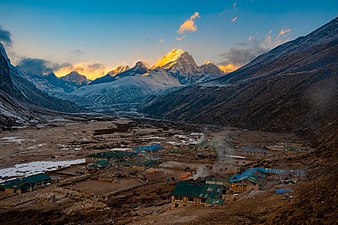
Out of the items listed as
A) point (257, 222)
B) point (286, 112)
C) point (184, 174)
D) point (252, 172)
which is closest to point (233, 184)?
point (252, 172)

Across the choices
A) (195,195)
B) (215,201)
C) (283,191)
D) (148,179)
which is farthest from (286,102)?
(215,201)

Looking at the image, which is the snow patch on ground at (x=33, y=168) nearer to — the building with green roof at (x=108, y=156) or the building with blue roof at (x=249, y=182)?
the building with green roof at (x=108, y=156)

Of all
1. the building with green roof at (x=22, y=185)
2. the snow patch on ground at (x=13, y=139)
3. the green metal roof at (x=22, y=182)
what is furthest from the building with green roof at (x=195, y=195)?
the snow patch on ground at (x=13, y=139)

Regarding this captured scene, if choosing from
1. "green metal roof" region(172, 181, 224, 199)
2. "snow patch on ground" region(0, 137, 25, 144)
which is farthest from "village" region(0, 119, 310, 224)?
"snow patch on ground" region(0, 137, 25, 144)

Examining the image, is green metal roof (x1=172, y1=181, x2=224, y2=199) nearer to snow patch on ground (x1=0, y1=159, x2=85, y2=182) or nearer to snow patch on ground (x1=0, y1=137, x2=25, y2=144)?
snow patch on ground (x1=0, y1=159, x2=85, y2=182)

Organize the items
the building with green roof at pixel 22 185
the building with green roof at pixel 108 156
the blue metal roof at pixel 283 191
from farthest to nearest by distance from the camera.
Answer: the building with green roof at pixel 108 156 < the building with green roof at pixel 22 185 < the blue metal roof at pixel 283 191

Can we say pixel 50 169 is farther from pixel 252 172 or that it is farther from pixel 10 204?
pixel 252 172

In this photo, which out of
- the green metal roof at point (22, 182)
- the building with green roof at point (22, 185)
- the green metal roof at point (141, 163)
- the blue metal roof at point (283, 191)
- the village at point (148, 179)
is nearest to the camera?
the blue metal roof at point (283, 191)

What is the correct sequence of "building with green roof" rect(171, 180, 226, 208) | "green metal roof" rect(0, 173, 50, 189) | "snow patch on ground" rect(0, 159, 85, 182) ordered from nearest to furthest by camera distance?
"building with green roof" rect(171, 180, 226, 208) → "green metal roof" rect(0, 173, 50, 189) → "snow patch on ground" rect(0, 159, 85, 182)

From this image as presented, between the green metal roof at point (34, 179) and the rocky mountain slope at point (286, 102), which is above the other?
the rocky mountain slope at point (286, 102)
